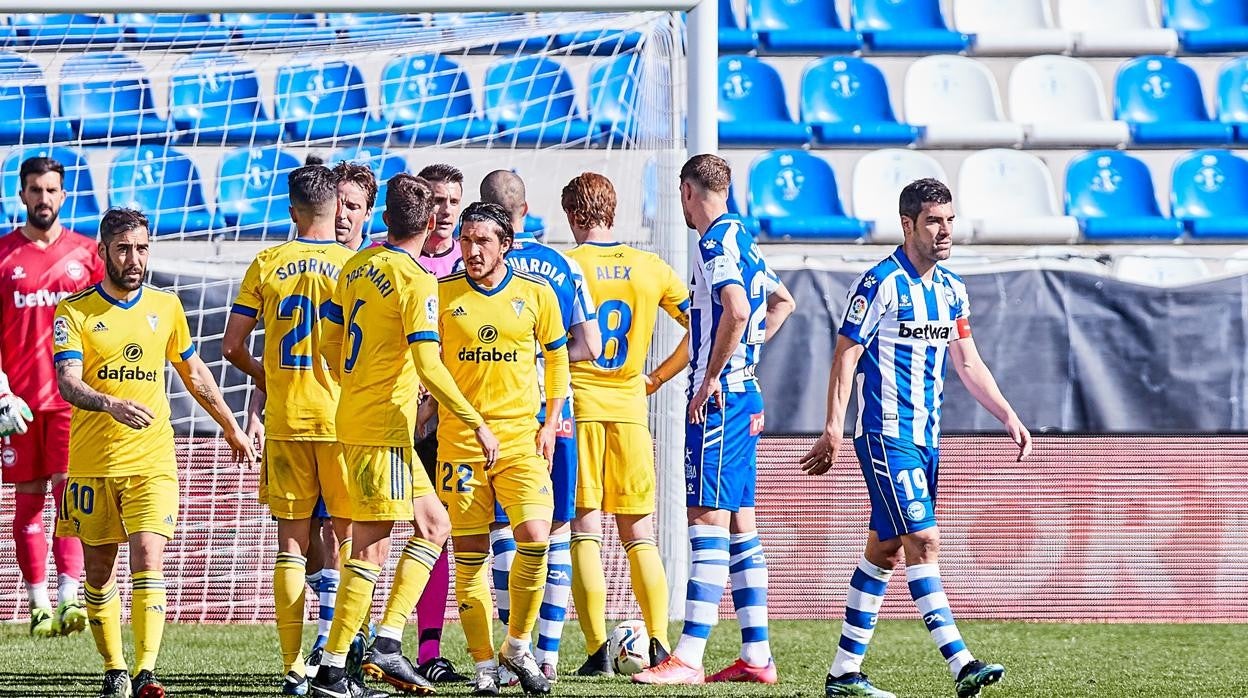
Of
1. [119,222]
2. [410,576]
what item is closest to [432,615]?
[410,576]

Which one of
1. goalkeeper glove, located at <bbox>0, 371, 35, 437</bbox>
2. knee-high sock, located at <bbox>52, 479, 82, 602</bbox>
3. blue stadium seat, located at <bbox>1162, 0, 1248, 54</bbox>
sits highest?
blue stadium seat, located at <bbox>1162, 0, 1248, 54</bbox>

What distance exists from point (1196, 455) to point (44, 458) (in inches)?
243

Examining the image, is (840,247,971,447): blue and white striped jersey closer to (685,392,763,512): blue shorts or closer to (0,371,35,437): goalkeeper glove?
(685,392,763,512): blue shorts

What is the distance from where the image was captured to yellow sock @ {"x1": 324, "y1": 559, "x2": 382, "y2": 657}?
5.29 metres

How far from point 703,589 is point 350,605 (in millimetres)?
1482

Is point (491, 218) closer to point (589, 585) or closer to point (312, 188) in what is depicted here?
point (312, 188)

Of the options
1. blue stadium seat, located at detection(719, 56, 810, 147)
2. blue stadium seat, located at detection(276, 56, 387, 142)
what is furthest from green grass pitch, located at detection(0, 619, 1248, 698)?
blue stadium seat, located at detection(719, 56, 810, 147)

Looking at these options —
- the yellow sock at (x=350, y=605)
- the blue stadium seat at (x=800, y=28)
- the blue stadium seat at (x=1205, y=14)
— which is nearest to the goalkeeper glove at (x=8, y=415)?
the yellow sock at (x=350, y=605)

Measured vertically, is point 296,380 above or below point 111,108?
below

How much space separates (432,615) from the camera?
6.42 meters

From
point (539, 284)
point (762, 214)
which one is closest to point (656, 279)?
point (539, 284)

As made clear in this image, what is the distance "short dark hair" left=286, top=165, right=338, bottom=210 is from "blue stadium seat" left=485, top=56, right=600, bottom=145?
530cm

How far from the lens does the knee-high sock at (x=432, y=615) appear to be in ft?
20.9

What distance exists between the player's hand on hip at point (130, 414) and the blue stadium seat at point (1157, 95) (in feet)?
34.0
